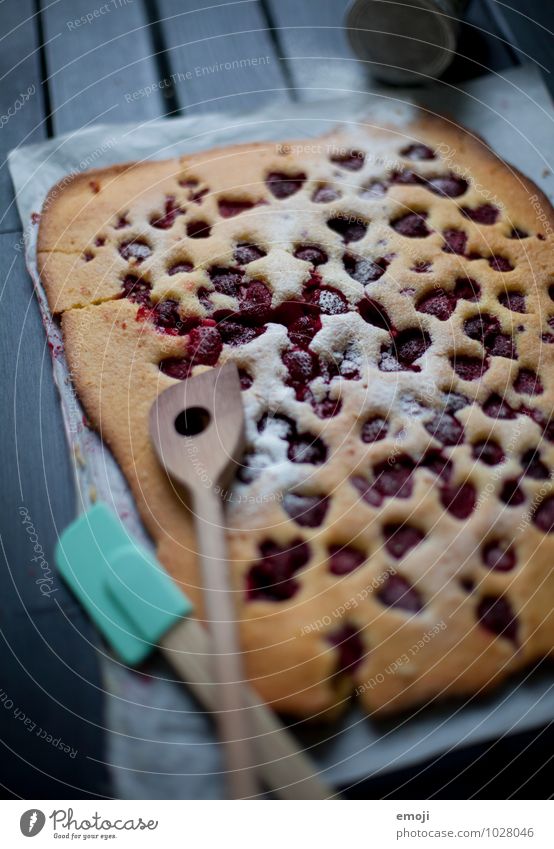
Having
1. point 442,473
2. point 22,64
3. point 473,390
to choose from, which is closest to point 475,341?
point 473,390

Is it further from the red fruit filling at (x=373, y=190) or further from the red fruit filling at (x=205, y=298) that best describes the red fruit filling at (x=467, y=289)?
the red fruit filling at (x=205, y=298)

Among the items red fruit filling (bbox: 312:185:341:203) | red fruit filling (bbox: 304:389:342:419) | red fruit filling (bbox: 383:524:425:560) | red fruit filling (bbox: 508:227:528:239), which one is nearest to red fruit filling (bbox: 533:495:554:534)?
red fruit filling (bbox: 383:524:425:560)

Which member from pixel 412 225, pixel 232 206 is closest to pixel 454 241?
pixel 412 225

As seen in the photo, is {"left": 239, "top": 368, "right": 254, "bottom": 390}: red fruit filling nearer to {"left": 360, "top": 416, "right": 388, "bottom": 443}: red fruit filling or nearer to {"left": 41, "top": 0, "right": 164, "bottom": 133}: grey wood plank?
{"left": 360, "top": 416, "right": 388, "bottom": 443}: red fruit filling

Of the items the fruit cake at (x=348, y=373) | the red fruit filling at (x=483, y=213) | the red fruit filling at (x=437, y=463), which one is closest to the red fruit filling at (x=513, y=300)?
the fruit cake at (x=348, y=373)

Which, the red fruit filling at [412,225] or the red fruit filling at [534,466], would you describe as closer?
the red fruit filling at [534,466]

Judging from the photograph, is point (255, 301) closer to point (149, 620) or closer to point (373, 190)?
point (373, 190)

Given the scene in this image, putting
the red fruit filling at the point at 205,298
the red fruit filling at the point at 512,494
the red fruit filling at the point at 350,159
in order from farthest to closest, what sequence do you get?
the red fruit filling at the point at 350,159 → the red fruit filling at the point at 205,298 → the red fruit filling at the point at 512,494
